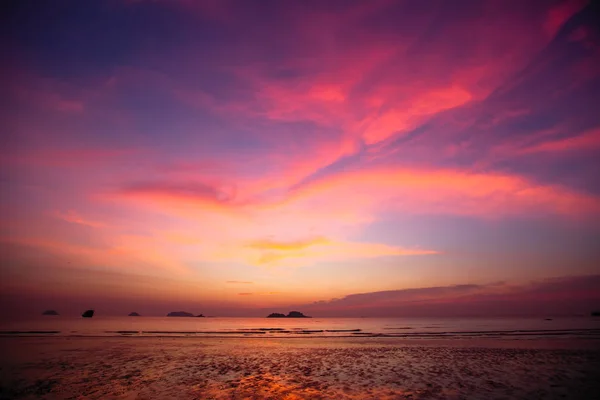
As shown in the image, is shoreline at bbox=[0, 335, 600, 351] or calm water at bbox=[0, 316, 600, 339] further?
calm water at bbox=[0, 316, 600, 339]

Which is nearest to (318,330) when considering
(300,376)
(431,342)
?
(431,342)

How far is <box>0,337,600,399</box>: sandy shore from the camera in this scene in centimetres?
1981

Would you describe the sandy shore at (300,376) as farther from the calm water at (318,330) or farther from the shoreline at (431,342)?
the calm water at (318,330)

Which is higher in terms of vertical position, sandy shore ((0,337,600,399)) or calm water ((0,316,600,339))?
sandy shore ((0,337,600,399))

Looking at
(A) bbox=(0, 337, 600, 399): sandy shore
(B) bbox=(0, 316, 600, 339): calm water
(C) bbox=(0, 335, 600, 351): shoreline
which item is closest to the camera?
(A) bbox=(0, 337, 600, 399): sandy shore

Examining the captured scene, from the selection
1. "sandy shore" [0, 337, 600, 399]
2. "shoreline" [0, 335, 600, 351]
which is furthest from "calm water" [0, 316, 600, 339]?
"sandy shore" [0, 337, 600, 399]

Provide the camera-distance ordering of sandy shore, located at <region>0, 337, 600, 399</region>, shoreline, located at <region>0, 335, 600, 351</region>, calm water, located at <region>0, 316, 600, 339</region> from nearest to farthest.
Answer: sandy shore, located at <region>0, 337, 600, 399</region>
shoreline, located at <region>0, 335, 600, 351</region>
calm water, located at <region>0, 316, 600, 339</region>

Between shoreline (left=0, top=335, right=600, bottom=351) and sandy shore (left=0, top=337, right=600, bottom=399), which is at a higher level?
sandy shore (left=0, top=337, right=600, bottom=399)

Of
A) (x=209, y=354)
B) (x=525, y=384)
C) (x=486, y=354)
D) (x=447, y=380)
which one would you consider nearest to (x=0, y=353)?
(x=209, y=354)

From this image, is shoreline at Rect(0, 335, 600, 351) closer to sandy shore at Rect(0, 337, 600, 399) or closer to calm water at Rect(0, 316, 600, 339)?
calm water at Rect(0, 316, 600, 339)

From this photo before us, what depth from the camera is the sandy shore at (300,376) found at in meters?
19.8

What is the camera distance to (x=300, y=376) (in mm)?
24766

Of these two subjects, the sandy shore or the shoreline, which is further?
the shoreline

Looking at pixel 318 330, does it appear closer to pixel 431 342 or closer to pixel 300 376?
pixel 431 342
